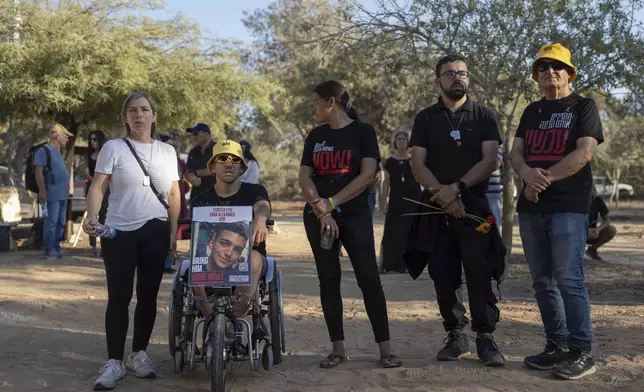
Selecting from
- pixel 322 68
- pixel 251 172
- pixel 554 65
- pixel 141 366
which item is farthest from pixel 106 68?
pixel 554 65

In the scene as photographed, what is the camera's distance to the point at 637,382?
5.22 m

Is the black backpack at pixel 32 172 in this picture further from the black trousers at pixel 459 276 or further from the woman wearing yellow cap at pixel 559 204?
the woman wearing yellow cap at pixel 559 204

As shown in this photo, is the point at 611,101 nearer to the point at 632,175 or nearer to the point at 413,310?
the point at 413,310

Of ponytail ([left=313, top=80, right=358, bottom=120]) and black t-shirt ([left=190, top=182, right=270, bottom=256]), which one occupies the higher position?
ponytail ([left=313, top=80, right=358, bottom=120])

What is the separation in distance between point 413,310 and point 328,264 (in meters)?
2.61

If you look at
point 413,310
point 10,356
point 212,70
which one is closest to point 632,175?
point 212,70

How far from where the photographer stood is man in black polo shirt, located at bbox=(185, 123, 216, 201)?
34.3ft

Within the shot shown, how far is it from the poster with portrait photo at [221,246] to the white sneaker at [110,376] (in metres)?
0.89

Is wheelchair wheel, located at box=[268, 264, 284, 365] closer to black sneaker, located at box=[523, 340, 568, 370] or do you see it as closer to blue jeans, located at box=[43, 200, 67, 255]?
black sneaker, located at box=[523, 340, 568, 370]

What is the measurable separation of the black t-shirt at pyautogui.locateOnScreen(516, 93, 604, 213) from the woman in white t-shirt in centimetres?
258

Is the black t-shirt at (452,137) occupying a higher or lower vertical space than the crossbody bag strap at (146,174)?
higher

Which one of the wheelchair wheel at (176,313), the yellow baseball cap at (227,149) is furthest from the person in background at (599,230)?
the wheelchair wheel at (176,313)

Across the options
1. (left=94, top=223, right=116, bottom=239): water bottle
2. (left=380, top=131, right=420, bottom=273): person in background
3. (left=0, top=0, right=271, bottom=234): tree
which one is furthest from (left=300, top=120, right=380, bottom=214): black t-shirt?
(left=0, top=0, right=271, bottom=234): tree

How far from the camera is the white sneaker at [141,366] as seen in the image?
221 inches
